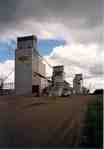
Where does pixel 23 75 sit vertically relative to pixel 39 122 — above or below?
Result: above

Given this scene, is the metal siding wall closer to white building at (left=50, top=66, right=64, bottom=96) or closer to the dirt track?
the dirt track

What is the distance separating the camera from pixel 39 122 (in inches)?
51.2

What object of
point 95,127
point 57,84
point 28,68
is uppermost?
point 28,68

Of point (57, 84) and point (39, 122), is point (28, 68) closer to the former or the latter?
point (57, 84)

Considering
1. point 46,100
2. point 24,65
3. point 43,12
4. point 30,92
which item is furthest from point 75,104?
point 43,12

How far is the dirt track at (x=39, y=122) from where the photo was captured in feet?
3.99

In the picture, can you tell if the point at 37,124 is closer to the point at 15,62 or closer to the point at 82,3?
the point at 15,62

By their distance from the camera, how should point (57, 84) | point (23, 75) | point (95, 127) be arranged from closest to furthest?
point (95, 127)
point (23, 75)
point (57, 84)

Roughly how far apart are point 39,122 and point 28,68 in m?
0.41

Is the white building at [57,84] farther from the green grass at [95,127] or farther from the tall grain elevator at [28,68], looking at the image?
the green grass at [95,127]

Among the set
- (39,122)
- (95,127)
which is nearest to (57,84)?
(39,122)

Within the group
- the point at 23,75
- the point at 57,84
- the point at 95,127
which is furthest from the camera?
the point at 57,84

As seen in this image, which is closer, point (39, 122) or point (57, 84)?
point (39, 122)

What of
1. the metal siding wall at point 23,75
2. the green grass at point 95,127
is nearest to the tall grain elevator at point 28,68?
the metal siding wall at point 23,75
